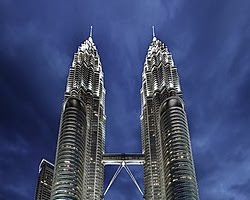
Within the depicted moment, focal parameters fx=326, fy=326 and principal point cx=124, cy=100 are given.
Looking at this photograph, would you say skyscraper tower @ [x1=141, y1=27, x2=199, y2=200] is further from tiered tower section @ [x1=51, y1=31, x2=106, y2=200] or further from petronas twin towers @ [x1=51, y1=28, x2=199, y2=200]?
tiered tower section @ [x1=51, y1=31, x2=106, y2=200]

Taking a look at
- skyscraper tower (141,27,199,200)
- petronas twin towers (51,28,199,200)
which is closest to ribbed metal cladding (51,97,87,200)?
petronas twin towers (51,28,199,200)

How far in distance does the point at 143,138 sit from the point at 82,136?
107 feet

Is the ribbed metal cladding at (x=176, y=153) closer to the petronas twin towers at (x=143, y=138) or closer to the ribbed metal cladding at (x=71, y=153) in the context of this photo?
the petronas twin towers at (x=143, y=138)

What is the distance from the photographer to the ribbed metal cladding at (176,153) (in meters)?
111

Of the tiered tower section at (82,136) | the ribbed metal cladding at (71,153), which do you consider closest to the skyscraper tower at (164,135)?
the tiered tower section at (82,136)

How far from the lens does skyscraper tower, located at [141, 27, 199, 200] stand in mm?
113938

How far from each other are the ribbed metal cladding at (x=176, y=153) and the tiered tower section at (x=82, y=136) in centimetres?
3148

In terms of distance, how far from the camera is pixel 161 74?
15875cm

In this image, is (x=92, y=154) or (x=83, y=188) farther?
(x=92, y=154)

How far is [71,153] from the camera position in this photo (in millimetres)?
123125

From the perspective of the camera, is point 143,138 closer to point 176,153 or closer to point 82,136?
point 82,136

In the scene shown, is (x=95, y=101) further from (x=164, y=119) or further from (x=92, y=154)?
(x=164, y=119)

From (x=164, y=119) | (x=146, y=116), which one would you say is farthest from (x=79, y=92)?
(x=164, y=119)

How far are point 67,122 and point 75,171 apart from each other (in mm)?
22438
